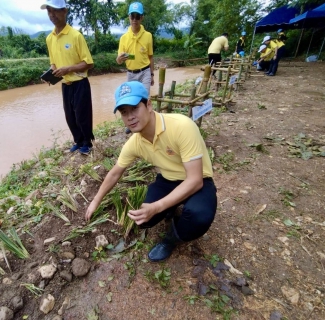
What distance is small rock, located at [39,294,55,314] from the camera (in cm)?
138

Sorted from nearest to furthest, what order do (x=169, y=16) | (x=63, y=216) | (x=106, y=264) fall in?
1. (x=106, y=264)
2. (x=63, y=216)
3. (x=169, y=16)

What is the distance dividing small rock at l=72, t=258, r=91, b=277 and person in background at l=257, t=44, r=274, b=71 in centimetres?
947

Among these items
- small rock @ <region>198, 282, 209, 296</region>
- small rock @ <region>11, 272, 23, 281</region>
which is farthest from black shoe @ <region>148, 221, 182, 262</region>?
small rock @ <region>11, 272, 23, 281</region>

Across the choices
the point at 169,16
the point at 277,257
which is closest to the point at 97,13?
the point at 169,16

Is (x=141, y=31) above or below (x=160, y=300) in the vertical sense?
above

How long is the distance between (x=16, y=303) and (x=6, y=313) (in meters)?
0.07

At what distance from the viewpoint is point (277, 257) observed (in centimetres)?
172

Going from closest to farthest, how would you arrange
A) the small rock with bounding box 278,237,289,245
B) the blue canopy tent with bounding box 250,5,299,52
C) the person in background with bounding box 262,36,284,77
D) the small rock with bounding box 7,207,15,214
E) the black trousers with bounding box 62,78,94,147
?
the small rock with bounding box 278,237,289,245, the small rock with bounding box 7,207,15,214, the black trousers with bounding box 62,78,94,147, the person in background with bounding box 262,36,284,77, the blue canopy tent with bounding box 250,5,299,52

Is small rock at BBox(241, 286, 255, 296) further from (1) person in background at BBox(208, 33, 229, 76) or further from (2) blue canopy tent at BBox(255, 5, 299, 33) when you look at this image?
(2) blue canopy tent at BBox(255, 5, 299, 33)

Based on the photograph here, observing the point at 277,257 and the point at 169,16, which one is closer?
the point at 277,257

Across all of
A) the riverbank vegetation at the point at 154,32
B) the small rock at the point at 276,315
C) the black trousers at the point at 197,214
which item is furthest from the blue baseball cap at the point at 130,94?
the riverbank vegetation at the point at 154,32

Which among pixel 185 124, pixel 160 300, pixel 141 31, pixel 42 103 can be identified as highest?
pixel 141 31

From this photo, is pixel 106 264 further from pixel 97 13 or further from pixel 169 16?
pixel 169 16

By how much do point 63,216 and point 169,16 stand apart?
2998cm
